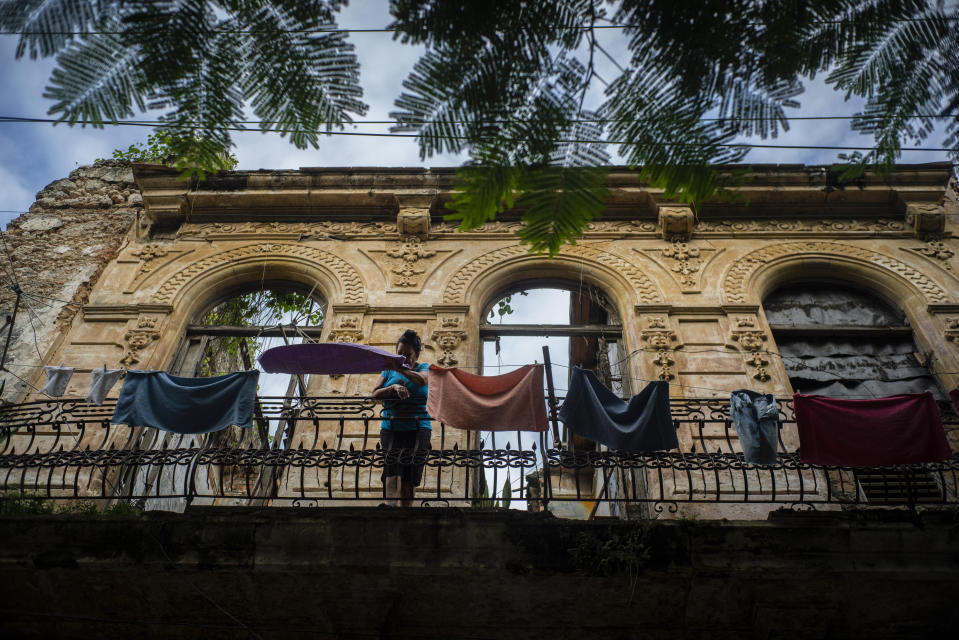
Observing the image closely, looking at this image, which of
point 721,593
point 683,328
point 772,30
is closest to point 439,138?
point 772,30

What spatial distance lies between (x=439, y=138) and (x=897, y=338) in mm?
8968

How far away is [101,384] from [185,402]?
1.32 meters

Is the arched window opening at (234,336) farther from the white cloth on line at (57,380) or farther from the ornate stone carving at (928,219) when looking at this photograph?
the ornate stone carving at (928,219)

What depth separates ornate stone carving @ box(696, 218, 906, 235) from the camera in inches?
394

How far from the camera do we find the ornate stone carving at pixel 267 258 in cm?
927

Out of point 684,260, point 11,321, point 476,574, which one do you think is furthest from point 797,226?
point 11,321

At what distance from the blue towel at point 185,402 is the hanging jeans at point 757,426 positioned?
455cm

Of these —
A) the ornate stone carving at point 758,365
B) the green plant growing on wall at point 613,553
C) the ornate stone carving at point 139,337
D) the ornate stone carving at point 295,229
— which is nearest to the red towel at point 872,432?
the green plant growing on wall at point 613,553

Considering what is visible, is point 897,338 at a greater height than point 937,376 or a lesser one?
greater

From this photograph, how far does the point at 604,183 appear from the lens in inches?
80.9

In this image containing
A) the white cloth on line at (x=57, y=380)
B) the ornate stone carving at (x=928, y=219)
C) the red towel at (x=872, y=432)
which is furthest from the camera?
the ornate stone carving at (x=928, y=219)

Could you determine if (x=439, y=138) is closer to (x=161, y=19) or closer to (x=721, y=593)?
(x=161, y=19)

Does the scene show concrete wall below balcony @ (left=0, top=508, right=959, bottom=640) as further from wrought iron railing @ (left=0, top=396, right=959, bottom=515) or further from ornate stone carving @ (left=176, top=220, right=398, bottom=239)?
ornate stone carving @ (left=176, top=220, right=398, bottom=239)

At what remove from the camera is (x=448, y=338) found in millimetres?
8508
